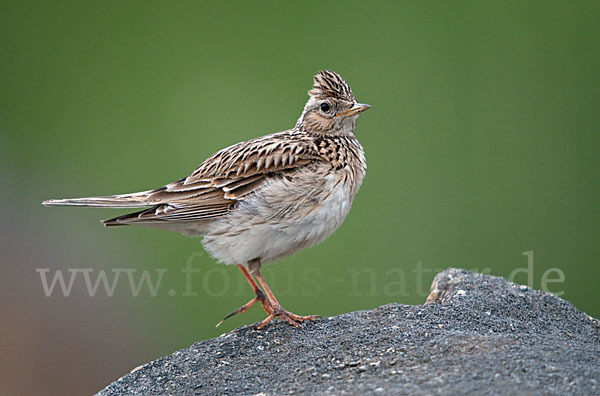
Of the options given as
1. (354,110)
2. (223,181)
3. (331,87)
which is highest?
(331,87)

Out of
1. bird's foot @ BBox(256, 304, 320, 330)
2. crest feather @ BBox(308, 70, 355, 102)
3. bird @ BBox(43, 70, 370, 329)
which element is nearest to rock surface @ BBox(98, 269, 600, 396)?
bird's foot @ BBox(256, 304, 320, 330)

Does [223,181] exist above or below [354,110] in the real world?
below

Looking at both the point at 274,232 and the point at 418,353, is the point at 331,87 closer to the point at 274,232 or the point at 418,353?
the point at 274,232

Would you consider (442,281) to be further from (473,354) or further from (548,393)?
(548,393)

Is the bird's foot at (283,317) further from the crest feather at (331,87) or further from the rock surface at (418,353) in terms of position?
the crest feather at (331,87)

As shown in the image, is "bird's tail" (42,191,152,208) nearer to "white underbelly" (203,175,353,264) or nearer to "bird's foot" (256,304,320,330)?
"white underbelly" (203,175,353,264)

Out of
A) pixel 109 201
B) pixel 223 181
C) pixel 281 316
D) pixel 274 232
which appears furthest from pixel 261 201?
pixel 109 201
